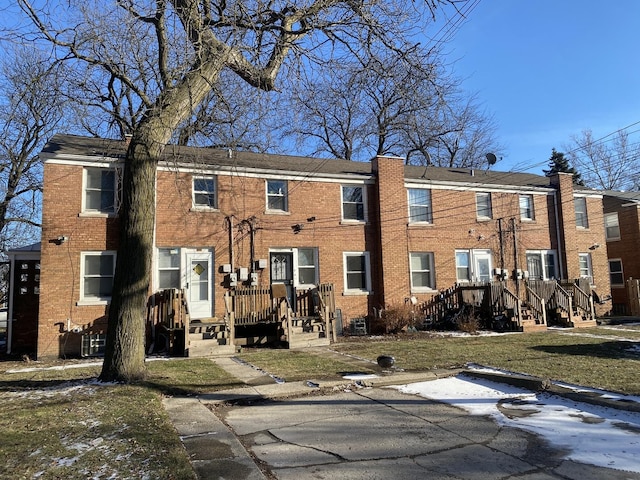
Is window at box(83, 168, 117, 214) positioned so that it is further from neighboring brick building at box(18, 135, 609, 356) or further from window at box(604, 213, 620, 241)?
window at box(604, 213, 620, 241)

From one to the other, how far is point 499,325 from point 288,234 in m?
8.09

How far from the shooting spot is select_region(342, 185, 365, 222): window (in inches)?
669

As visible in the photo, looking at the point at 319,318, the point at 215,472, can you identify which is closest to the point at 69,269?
the point at 319,318

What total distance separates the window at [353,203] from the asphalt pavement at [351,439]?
32.6 ft

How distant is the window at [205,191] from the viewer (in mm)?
14961

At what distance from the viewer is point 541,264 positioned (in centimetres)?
2020

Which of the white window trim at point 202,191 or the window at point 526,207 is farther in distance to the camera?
the window at point 526,207

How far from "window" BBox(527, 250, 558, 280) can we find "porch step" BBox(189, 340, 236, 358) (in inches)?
539

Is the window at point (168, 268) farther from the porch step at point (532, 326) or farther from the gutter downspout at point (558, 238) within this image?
the gutter downspout at point (558, 238)

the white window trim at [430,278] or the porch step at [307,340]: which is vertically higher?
the white window trim at [430,278]

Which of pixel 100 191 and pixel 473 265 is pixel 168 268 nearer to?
pixel 100 191

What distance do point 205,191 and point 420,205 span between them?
8.16m

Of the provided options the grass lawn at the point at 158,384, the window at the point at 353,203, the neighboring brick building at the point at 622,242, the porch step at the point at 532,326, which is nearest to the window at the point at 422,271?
the window at the point at 353,203

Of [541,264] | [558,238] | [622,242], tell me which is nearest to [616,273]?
[622,242]
